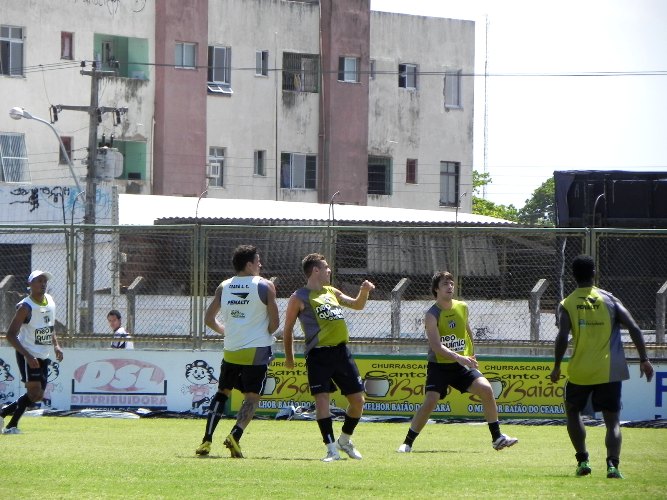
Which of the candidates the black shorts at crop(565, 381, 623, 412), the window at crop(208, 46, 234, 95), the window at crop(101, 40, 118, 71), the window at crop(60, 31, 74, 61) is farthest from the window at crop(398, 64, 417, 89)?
the black shorts at crop(565, 381, 623, 412)

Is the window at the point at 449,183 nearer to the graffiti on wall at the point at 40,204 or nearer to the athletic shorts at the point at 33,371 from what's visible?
the graffiti on wall at the point at 40,204

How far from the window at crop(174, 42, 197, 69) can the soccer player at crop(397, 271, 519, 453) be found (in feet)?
107

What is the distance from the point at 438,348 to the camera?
41.5 feet

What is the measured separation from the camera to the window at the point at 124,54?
43094 millimetres

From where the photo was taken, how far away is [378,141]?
48906 millimetres

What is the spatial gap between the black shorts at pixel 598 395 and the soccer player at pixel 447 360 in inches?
94.0

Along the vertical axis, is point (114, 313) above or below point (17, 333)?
below

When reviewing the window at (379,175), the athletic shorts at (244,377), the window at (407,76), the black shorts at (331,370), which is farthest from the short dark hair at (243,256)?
the window at (407,76)

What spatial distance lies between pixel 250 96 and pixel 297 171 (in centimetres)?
329

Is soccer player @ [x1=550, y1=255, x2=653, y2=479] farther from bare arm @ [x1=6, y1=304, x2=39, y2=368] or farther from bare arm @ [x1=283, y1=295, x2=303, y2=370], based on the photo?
bare arm @ [x1=6, y1=304, x2=39, y2=368]

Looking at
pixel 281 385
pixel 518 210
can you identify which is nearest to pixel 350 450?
pixel 281 385

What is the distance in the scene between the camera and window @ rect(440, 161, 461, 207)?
5138cm

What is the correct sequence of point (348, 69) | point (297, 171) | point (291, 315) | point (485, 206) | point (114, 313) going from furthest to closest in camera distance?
point (485, 206), point (348, 69), point (297, 171), point (114, 313), point (291, 315)

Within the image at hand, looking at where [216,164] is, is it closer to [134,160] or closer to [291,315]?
[134,160]
